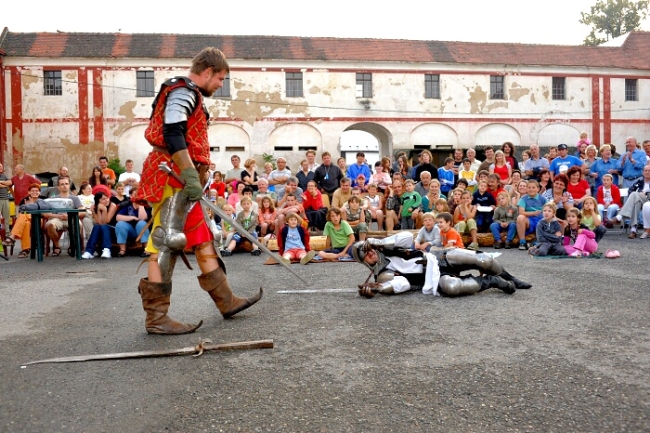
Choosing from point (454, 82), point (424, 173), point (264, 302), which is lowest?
point (264, 302)

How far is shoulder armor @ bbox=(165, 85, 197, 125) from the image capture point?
432 centimetres

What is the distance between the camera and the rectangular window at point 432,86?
33.4 m

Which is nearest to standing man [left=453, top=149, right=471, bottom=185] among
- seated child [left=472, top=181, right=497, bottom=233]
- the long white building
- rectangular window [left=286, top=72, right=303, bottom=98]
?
seated child [left=472, top=181, right=497, bottom=233]

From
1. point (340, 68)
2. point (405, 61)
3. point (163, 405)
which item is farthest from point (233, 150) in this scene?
point (163, 405)

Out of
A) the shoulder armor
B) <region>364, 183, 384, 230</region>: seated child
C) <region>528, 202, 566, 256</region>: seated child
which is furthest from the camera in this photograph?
<region>364, 183, 384, 230</region>: seated child

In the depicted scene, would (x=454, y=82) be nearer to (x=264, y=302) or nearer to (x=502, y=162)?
(x=502, y=162)

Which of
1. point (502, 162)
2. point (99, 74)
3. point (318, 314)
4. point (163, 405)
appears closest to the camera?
point (163, 405)

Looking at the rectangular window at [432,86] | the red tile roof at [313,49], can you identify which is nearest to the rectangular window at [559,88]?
the red tile roof at [313,49]

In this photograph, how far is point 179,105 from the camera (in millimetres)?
4344

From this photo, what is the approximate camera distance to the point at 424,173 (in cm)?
1238

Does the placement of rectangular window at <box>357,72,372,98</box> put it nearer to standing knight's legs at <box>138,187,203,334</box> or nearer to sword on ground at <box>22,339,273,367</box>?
standing knight's legs at <box>138,187,203,334</box>

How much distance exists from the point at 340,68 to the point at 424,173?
847 inches

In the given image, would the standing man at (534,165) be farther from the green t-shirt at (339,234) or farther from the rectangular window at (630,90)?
the rectangular window at (630,90)

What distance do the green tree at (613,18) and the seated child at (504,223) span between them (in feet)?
152
